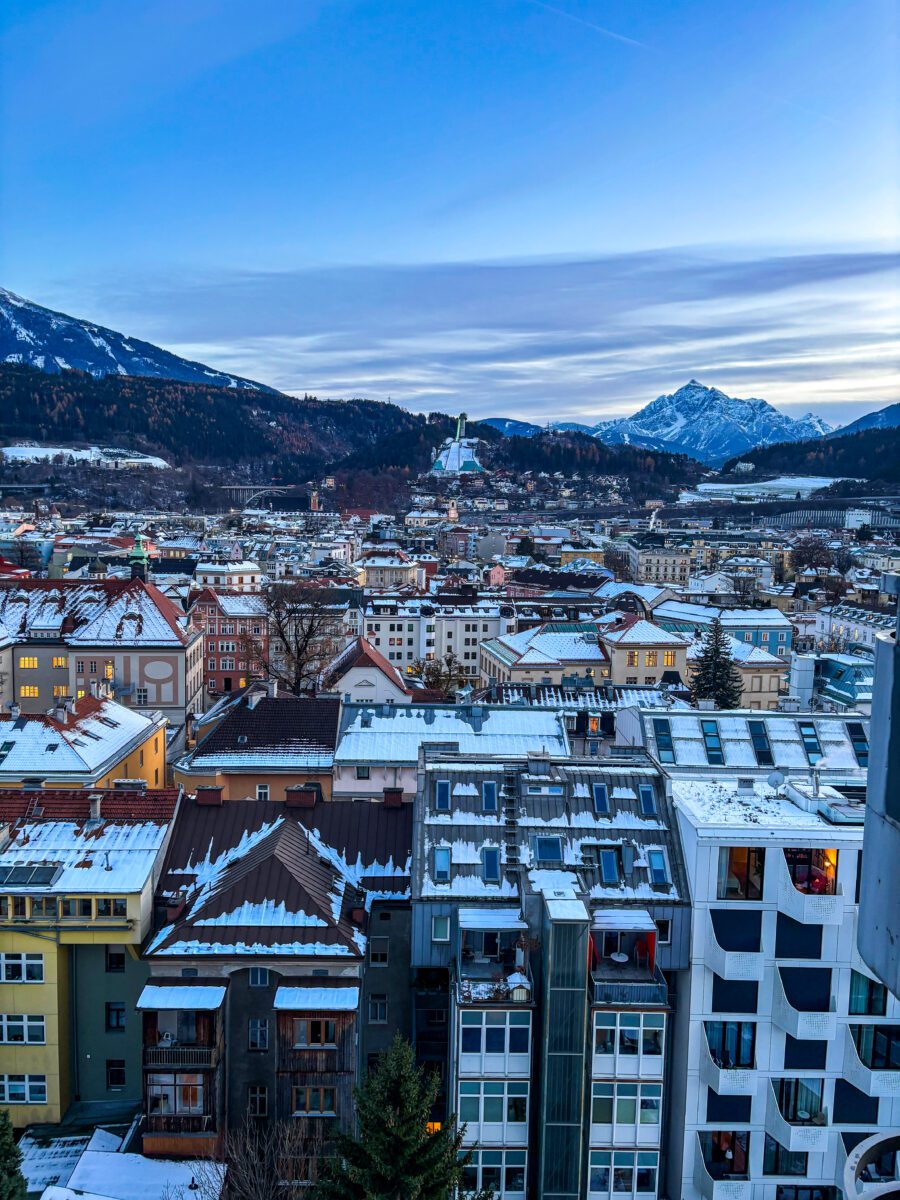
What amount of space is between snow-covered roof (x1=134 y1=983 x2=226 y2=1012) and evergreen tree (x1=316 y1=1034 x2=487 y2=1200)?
347 centimetres

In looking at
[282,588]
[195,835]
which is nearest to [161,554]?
[282,588]

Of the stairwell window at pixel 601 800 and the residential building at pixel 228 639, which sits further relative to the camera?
the residential building at pixel 228 639

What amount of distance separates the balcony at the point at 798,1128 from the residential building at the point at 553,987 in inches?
65.1

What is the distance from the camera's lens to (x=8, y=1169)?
505 inches

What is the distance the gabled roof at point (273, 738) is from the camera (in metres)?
28.5

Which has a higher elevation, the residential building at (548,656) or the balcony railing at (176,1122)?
the residential building at (548,656)

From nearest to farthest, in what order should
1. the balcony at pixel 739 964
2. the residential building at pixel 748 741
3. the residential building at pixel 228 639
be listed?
the balcony at pixel 739 964
the residential building at pixel 748 741
the residential building at pixel 228 639

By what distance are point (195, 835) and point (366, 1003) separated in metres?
4.68

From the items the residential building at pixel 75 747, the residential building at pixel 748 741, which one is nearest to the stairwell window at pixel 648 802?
the residential building at pixel 748 741

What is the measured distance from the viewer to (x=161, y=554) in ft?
351

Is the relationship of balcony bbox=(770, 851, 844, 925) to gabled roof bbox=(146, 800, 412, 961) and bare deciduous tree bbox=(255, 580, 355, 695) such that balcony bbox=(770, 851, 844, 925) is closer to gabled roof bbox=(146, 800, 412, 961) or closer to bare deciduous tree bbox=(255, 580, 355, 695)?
gabled roof bbox=(146, 800, 412, 961)

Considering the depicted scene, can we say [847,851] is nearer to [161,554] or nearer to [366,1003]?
[366,1003]

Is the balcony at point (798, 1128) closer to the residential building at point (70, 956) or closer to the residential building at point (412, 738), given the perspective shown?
the residential building at point (70, 956)

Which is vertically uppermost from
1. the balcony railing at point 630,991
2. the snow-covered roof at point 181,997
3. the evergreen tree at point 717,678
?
the balcony railing at point 630,991
